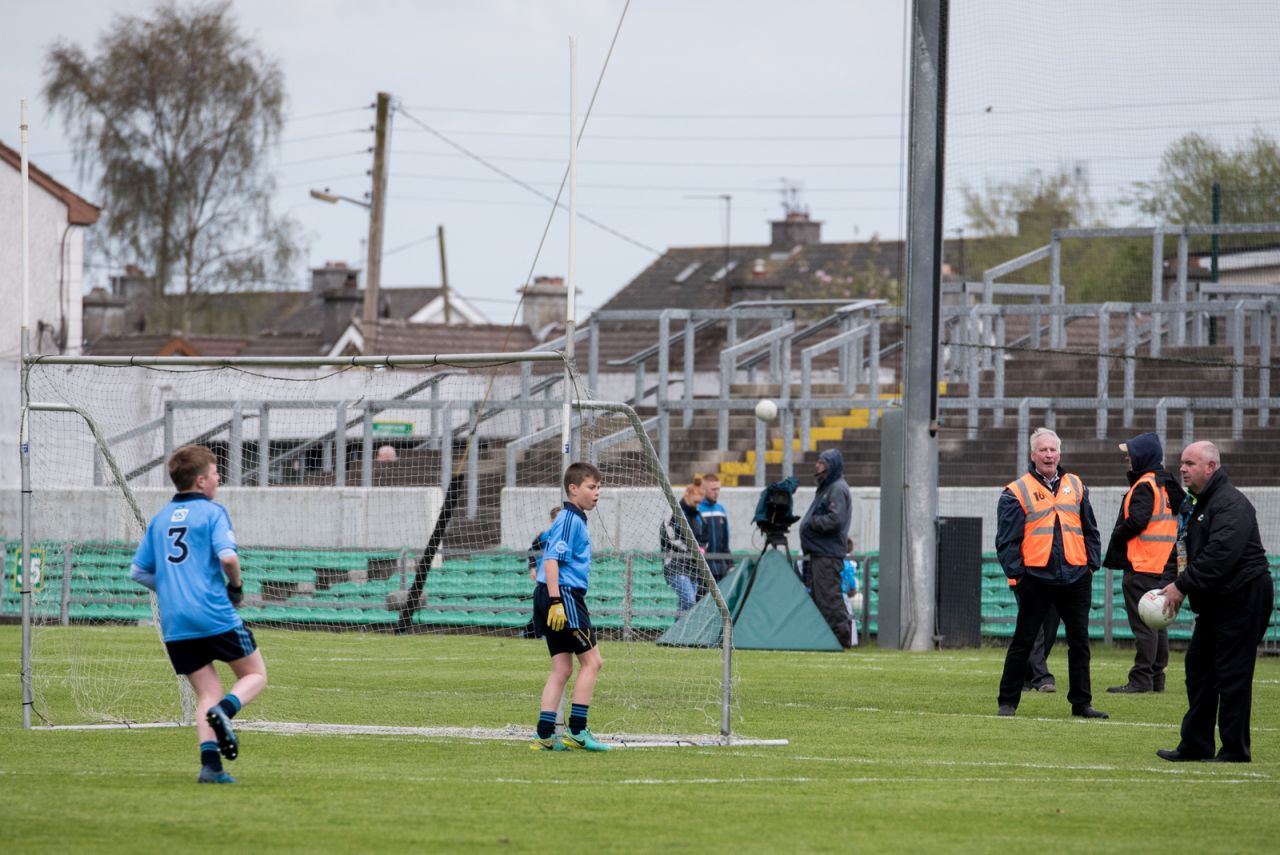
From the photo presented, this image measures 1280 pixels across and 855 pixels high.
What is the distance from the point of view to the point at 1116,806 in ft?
27.7

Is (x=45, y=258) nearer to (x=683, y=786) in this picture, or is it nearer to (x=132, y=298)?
(x=132, y=298)

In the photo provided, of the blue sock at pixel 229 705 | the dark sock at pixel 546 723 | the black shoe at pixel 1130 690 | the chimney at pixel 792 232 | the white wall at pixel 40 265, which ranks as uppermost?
the chimney at pixel 792 232

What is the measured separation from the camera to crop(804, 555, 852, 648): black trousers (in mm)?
19406

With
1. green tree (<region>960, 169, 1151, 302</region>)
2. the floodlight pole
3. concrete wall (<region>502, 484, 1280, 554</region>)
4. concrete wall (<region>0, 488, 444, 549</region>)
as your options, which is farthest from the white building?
the floodlight pole

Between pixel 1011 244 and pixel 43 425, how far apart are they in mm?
30243

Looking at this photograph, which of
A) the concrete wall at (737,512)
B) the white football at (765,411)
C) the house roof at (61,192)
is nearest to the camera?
the concrete wall at (737,512)

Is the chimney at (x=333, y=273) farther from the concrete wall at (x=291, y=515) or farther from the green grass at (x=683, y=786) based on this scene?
the green grass at (x=683, y=786)

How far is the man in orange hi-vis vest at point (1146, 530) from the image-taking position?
550 inches

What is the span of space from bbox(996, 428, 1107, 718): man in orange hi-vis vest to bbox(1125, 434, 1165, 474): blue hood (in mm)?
1243

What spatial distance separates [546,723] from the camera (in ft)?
33.9

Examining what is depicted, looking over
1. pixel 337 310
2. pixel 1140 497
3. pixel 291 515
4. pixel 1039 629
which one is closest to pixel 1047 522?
pixel 1039 629

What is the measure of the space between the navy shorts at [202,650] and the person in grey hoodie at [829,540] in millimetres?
10879

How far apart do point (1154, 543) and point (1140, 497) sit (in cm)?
49

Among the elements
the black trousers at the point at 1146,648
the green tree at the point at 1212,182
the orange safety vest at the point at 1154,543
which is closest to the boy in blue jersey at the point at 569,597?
the orange safety vest at the point at 1154,543
